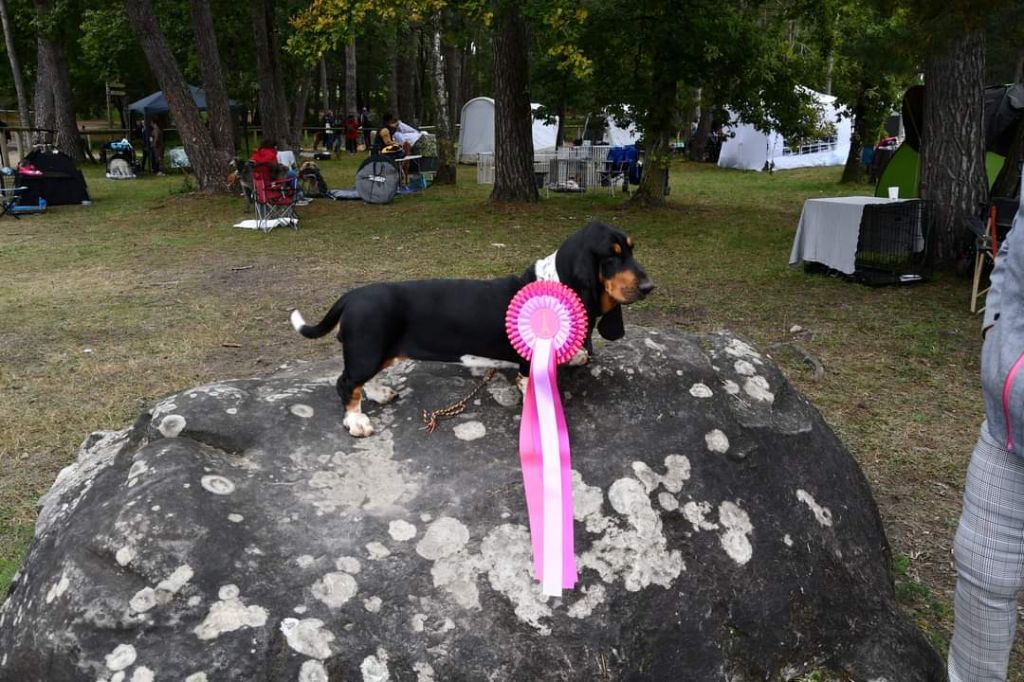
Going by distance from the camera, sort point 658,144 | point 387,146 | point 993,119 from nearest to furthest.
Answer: point 993,119
point 658,144
point 387,146

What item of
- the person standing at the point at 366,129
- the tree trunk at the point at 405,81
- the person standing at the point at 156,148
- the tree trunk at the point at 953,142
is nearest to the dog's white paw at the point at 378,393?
the tree trunk at the point at 953,142

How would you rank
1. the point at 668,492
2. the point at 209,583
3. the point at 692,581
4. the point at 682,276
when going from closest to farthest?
1. the point at 209,583
2. the point at 692,581
3. the point at 668,492
4. the point at 682,276

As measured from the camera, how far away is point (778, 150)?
91.3 feet

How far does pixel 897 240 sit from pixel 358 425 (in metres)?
8.36

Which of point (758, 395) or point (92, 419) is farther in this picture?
point (92, 419)

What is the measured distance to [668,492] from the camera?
2.56m

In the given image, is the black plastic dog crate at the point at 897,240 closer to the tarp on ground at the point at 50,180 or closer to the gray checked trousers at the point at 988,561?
the gray checked trousers at the point at 988,561

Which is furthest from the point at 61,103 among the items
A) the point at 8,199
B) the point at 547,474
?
the point at 547,474

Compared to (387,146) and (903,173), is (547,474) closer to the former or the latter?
(903,173)

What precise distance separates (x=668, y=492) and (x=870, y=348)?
4.91 meters

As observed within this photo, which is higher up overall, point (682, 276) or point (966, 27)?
point (966, 27)

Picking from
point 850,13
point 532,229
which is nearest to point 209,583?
point 532,229

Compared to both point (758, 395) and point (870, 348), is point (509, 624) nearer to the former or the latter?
point (758, 395)

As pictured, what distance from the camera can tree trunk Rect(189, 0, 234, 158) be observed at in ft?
55.5
